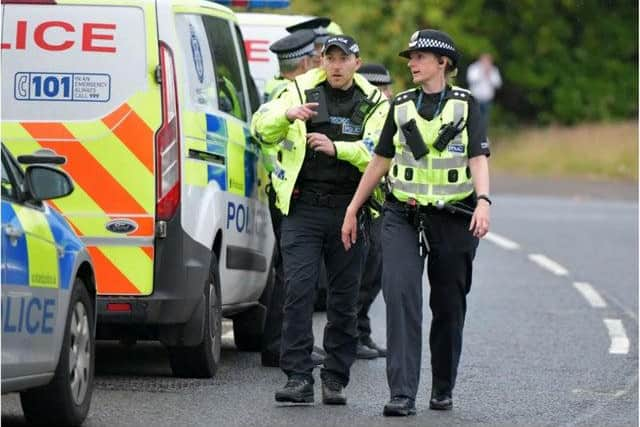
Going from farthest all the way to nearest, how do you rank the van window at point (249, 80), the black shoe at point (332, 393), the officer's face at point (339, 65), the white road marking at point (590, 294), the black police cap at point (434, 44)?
the white road marking at point (590, 294) → the van window at point (249, 80) → the officer's face at point (339, 65) → the black shoe at point (332, 393) → the black police cap at point (434, 44)

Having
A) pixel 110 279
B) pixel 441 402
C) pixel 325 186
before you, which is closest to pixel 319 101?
pixel 325 186

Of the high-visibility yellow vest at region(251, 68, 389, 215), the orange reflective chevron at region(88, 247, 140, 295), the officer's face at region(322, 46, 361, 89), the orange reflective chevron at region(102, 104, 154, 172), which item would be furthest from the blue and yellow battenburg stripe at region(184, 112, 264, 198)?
the officer's face at region(322, 46, 361, 89)

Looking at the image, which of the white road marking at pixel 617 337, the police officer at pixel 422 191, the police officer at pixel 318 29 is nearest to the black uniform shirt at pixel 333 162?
the police officer at pixel 422 191

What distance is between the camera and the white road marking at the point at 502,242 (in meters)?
20.6

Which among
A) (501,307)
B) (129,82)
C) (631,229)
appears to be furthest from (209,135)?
(631,229)

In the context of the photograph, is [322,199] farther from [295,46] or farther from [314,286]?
[295,46]

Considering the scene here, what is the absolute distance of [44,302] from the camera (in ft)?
26.5

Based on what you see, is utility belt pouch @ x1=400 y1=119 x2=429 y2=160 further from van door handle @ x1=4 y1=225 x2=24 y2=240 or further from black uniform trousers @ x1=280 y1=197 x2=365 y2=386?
van door handle @ x1=4 y1=225 x2=24 y2=240

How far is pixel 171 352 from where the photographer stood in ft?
35.1

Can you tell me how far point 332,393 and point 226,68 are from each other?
7.68 ft

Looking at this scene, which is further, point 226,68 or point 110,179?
point 226,68

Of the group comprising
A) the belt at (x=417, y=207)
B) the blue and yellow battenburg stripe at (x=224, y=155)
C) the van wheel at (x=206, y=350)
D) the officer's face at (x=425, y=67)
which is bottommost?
the van wheel at (x=206, y=350)

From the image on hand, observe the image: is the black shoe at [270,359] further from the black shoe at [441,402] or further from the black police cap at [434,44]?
the black police cap at [434,44]

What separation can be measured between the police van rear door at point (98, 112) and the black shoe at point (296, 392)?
892 mm
